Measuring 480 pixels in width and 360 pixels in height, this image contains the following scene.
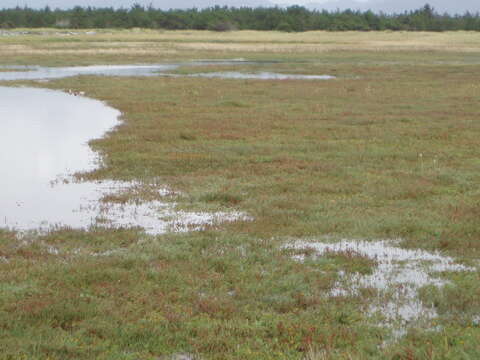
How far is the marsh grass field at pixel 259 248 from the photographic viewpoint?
27.5ft

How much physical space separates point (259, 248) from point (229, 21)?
160388mm

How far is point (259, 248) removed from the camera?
12070mm

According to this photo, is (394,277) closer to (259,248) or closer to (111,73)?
(259,248)

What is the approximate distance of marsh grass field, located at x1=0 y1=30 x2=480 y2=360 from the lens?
838cm

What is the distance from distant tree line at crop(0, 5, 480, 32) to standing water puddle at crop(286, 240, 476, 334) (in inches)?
6100

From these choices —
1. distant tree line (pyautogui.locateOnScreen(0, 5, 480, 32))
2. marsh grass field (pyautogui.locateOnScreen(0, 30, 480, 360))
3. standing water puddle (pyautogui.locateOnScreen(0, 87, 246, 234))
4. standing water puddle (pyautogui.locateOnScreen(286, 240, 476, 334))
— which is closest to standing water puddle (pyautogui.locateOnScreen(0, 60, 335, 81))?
standing water puddle (pyautogui.locateOnScreen(0, 87, 246, 234))

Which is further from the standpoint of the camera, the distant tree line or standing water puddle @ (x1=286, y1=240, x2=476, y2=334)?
the distant tree line

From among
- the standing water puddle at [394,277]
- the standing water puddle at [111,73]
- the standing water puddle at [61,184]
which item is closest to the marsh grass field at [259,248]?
the standing water puddle at [394,277]

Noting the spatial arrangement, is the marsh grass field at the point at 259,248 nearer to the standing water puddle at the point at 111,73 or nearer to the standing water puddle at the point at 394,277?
the standing water puddle at the point at 394,277

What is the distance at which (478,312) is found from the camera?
935 centimetres

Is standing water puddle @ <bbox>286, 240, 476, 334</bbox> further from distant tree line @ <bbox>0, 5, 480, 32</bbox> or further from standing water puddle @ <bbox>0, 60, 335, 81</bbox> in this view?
distant tree line @ <bbox>0, 5, 480, 32</bbox>

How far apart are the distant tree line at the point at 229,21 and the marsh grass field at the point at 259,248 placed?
140m

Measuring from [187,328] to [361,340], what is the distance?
214cm

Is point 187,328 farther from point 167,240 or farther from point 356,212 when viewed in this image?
point 356,212
